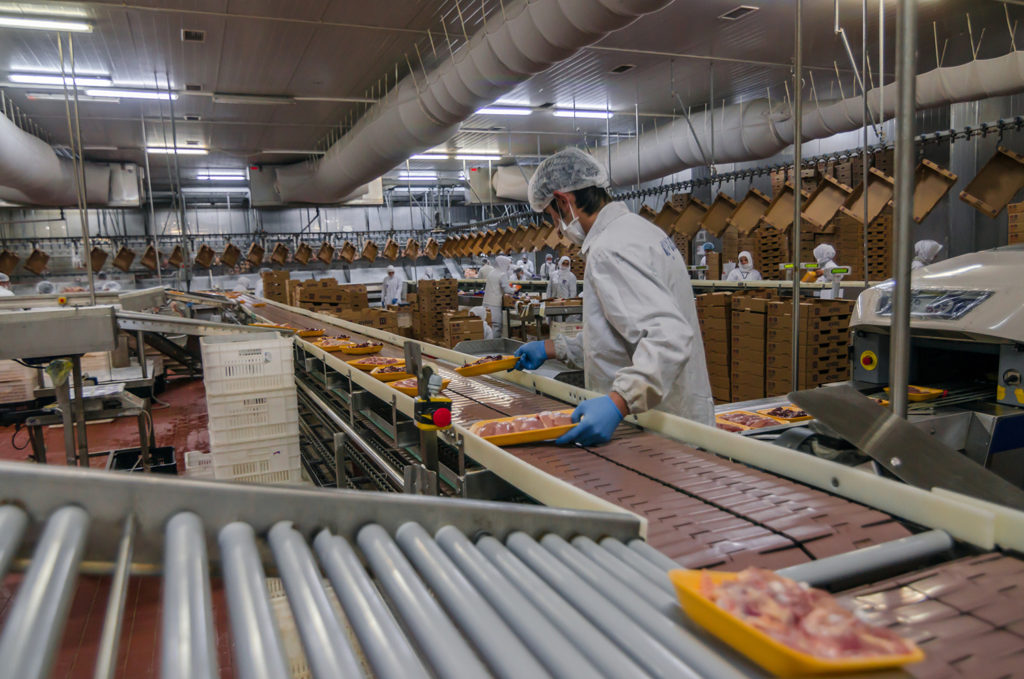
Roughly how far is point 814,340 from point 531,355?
3.36 m

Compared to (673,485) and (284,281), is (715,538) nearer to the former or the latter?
(673,485)

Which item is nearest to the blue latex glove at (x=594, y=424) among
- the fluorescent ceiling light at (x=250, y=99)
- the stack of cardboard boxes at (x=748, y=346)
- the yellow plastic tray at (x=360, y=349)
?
the yellow plastic tray at (x=360, y=349)

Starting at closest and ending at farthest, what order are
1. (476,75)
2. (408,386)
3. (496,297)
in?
(408,386) < (476,75) < (496,297)

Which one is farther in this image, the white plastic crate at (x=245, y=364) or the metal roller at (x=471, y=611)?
the white plastic crate at (x=245, y=364)

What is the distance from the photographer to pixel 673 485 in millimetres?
1426

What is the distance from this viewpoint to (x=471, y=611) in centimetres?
76

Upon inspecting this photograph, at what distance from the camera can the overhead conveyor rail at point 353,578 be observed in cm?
67

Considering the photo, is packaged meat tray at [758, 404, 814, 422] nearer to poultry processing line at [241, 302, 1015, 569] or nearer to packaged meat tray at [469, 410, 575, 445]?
poultry processing line at [241, 302, 1015, 569]

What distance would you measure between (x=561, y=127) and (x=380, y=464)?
9.87 m

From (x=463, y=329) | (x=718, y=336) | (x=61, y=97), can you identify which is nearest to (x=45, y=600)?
(x=718, y=336)

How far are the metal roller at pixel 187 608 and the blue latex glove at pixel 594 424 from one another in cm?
104

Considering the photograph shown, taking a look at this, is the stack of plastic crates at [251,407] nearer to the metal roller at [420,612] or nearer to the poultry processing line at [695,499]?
the poultry processing line at [695,499]

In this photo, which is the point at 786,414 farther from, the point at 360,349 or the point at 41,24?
the point at 41,24

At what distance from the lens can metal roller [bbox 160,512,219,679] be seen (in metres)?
0.61
